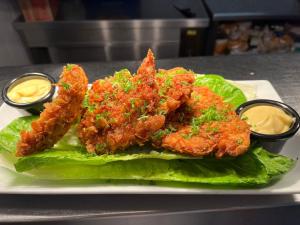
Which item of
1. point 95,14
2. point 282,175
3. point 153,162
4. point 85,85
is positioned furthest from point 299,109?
point 95,14

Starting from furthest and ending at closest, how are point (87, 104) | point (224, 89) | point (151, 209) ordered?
point (224, 89) < point (87, 104) < point (151, 209)

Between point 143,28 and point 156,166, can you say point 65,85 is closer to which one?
point 156,166

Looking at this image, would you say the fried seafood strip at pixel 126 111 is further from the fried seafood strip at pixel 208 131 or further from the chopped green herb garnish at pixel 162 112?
the fried seafood strip at pixel 208 131

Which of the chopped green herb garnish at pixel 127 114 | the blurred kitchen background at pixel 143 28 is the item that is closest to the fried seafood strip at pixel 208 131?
the chopped green herb garnish at pixel 127 114

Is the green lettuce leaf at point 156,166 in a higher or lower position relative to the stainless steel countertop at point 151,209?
higher

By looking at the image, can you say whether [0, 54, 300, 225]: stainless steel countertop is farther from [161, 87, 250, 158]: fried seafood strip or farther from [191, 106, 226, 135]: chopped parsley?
[191, 106, 226, 135]: chopped parsley

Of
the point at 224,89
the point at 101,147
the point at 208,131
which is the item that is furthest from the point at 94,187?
the point at 224,89

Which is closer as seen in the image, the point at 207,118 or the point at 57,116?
the point at 57,116
